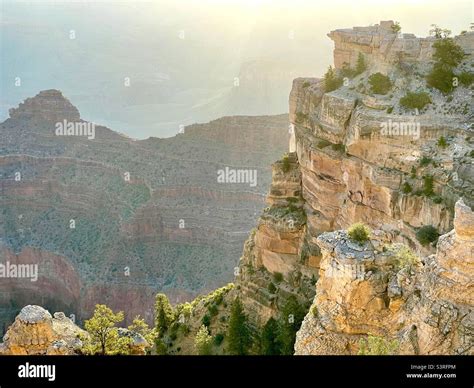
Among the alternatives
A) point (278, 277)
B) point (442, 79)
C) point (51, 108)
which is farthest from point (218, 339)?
point (51, 108)

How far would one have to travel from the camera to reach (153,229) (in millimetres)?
65688

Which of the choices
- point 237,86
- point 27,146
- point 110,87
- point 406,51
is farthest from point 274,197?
point 110,87

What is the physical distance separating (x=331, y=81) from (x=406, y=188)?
9332 mm

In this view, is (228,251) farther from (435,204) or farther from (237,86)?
(237,86)

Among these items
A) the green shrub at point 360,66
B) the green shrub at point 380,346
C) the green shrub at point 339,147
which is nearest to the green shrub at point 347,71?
the green shrub at point 360,66

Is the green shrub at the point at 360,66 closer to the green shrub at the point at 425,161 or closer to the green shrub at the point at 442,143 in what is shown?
the green shrub at the point at 442,143

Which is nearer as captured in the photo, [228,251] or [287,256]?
[287,256]

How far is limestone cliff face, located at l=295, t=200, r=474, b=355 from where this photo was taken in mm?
16281

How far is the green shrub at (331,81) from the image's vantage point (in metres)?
36.3

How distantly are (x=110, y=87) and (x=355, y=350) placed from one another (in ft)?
430

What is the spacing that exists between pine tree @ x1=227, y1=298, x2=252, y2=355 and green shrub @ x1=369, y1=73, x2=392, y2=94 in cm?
1291

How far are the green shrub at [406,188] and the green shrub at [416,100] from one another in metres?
3.74

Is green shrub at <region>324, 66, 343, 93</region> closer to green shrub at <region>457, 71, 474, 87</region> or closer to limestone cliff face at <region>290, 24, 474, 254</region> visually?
limestone cliff face at <region>290, 24, 474, 254</region>
